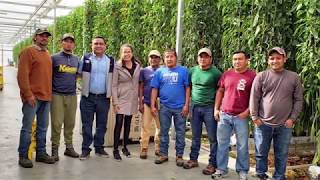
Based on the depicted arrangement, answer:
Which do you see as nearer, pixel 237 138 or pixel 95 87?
pixel 237 138

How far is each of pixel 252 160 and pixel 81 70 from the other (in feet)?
7.89

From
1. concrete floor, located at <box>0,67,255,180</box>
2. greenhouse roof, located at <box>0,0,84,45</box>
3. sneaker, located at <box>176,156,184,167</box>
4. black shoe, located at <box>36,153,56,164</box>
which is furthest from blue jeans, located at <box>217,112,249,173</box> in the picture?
greenhouse roof, located at <box>0,0,84,45</box>

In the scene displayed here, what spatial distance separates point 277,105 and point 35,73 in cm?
254

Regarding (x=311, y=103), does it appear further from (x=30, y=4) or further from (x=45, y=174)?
(x=30, y=4)

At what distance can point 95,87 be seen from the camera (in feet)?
15.4

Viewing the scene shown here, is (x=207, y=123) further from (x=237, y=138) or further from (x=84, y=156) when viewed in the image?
(x=84, y=156)

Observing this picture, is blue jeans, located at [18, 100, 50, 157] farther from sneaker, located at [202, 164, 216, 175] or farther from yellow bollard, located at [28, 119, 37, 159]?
sneaker, located at [202, 164, 216, 175]

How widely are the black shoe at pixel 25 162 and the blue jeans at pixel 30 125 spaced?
0.15 feet

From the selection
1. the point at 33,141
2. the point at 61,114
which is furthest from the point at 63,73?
the point at 33,141

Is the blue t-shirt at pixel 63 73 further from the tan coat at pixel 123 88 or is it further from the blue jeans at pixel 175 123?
the blue jeans at pixel 175 123

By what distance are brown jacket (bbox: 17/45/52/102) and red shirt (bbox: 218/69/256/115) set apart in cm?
195

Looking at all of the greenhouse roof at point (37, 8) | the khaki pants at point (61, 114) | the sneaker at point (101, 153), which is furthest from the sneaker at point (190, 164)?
the greenhouse roof at point (37, 8)

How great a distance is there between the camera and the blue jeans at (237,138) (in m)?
4.01

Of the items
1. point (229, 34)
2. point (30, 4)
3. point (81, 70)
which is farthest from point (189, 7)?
point (30, 4)
